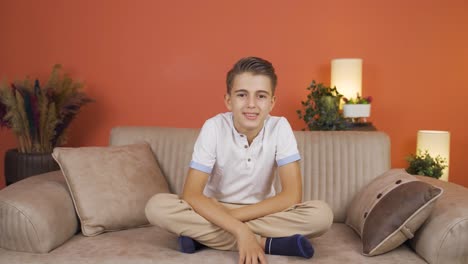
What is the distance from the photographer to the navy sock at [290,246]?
1723 millimetres

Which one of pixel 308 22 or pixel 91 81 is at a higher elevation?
pixel 308 22

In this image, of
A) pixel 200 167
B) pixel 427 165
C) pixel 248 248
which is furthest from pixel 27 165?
pixel 427 165

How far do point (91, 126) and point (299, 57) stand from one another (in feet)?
5.36

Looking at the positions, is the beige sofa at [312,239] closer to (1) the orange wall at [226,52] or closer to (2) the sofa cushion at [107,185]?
(2) the sofa cushion at [107,185]

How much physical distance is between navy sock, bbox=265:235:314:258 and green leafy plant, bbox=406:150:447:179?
168 centimetres

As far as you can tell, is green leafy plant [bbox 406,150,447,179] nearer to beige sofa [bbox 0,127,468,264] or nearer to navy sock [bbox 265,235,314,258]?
beige sofa [bbox 0,127,468,264]

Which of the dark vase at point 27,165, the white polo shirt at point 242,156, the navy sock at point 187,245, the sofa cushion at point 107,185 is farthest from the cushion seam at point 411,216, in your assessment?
the dark vase at point 27,165

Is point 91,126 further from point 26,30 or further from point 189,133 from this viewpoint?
point 189,133

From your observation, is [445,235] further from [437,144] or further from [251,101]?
[437,144]

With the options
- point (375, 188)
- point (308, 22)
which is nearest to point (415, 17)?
point (308, 22)

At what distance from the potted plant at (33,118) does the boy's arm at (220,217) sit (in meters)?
1.60

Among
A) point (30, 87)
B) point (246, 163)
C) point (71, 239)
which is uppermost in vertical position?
point (30, 87)

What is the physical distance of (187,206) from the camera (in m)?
1.87

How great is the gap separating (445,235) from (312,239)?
492mm
